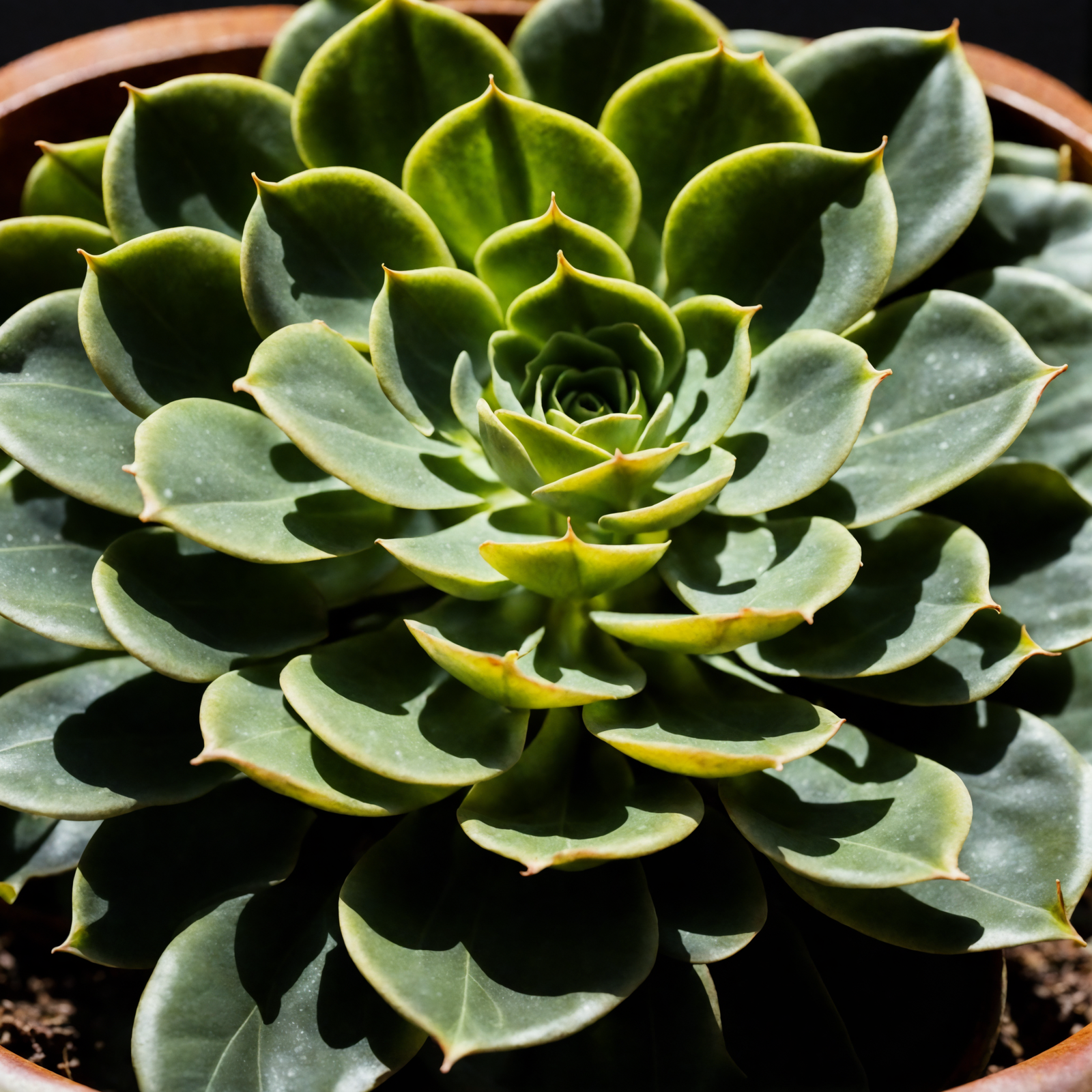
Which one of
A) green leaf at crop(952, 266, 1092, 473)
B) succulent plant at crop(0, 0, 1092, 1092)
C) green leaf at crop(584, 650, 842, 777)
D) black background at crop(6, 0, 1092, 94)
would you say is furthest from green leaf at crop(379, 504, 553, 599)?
black background at crop(6, 0, 1092, 94)

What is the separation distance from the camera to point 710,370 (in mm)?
913

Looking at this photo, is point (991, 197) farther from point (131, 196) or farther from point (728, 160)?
point (131, 196)

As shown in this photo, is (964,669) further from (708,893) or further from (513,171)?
(513,171)

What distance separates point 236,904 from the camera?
790mm

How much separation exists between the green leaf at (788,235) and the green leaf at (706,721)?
29 centimetres

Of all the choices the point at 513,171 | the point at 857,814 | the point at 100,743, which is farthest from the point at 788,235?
the point at 100,743

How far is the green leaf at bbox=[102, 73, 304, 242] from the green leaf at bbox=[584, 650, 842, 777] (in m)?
0.53

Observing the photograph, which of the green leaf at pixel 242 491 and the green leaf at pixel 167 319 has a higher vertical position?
the green leaf at pixel 167 319

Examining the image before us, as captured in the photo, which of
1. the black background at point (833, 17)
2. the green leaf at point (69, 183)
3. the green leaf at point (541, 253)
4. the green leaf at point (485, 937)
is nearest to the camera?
the green leaf at point (485, 937)

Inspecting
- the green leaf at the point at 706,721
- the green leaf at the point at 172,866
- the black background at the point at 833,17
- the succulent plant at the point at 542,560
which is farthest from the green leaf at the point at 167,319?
the black background at the point at 833,17

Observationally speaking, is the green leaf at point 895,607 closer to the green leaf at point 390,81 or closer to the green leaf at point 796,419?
the green leaf at point 796,419

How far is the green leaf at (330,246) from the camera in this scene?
2.74 feet

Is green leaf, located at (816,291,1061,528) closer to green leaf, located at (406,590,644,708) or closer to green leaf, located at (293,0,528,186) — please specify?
green leaf, located at (406,590,644,708)

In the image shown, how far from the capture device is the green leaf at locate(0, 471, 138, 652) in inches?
31.0
